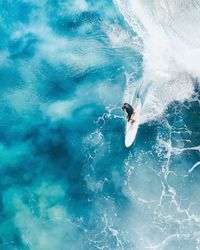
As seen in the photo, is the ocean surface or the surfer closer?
the ocean surface

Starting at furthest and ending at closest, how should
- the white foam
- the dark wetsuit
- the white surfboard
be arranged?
the white foam < the white surfboard < the dark wetsuit

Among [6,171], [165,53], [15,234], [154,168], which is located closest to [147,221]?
[154,168]

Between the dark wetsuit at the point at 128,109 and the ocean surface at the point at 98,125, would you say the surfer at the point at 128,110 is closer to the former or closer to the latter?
the dark wetsuit at the point at 128,109

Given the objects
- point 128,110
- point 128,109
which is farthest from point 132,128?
point 128,109

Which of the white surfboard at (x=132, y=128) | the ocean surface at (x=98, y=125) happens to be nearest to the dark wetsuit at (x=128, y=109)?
the white surfboard at (x=132, y=128)

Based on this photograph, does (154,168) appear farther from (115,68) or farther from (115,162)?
(115,68)

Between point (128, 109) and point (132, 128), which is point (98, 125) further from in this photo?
point (128, 109)

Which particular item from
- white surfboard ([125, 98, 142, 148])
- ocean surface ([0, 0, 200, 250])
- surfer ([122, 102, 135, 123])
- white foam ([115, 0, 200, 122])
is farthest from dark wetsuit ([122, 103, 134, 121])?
white foam ([115, 0, 200, 122])

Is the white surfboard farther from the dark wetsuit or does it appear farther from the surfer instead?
the dark wetsuit
